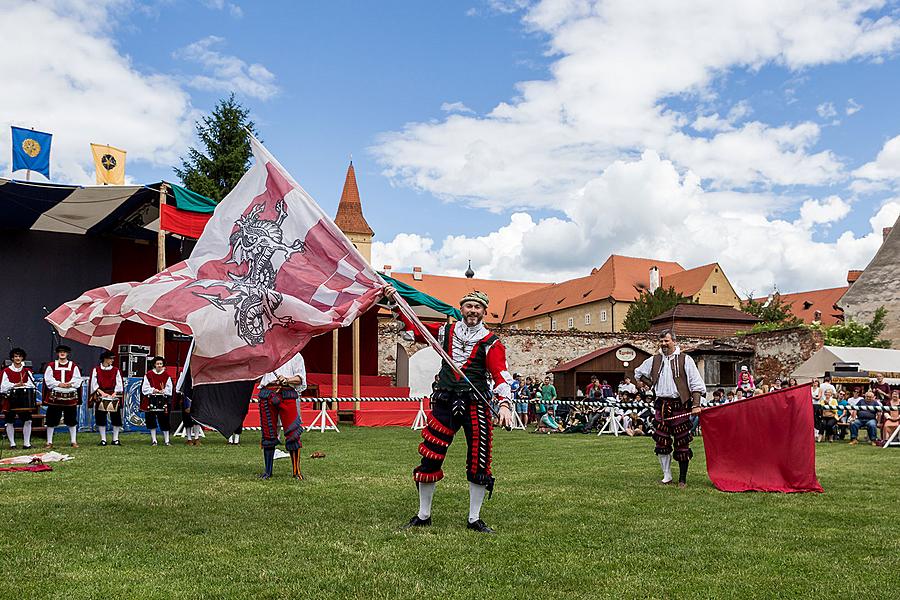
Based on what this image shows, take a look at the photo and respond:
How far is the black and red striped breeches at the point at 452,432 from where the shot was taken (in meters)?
6.54

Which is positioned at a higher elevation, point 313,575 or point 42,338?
point 42,338

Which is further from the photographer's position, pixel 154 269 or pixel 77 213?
pixel 154 269

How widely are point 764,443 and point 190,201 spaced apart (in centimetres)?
→ 1479

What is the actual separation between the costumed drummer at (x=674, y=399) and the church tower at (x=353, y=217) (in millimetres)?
74922

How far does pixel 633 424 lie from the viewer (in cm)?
2191

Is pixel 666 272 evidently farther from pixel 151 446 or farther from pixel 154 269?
pixel 151 446

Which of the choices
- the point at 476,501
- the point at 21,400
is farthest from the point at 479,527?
the point at 21,400

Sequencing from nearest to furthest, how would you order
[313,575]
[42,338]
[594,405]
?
[313,575] → [42,338] → [594,405]

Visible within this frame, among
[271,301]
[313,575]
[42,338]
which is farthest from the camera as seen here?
[42,338]

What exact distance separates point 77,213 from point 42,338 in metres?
4.05

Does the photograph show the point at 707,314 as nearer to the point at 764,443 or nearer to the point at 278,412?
the point at 764,443

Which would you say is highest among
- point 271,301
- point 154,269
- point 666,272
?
point 666,272

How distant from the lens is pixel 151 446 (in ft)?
49.0

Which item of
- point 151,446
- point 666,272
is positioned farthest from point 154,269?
point 666,272
